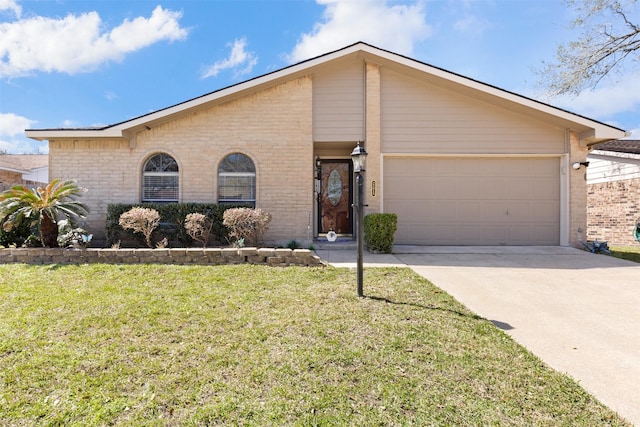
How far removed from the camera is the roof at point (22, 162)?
50.9 feet

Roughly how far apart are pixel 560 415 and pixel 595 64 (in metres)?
14.5

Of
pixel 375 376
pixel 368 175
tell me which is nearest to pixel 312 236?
pixel 368 175

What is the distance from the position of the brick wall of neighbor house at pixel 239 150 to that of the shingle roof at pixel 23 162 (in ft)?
39.2

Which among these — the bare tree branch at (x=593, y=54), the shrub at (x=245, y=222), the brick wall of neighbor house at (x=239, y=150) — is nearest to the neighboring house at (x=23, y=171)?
the brick wall of neighbor house at (x=239, y=150)

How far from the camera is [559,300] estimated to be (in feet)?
14.1

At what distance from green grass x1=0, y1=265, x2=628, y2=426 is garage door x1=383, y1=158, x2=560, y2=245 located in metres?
4.70

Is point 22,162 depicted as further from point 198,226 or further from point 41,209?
point 198,226

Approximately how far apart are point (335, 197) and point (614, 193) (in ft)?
34.8

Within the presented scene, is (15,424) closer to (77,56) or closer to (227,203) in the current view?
(227,203)

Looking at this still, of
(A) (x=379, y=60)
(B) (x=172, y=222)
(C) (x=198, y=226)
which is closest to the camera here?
(C) (x=198, y=226)

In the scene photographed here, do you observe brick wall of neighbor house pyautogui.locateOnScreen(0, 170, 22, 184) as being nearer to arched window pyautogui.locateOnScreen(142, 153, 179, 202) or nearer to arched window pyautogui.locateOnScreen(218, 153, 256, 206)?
arched window pyautogui.locateOnScreen(142, 153, 179, 202)

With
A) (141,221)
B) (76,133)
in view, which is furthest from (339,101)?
(76,133)

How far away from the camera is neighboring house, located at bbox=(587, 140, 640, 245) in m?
10.7

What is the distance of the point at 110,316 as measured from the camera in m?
3.57
